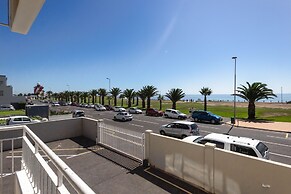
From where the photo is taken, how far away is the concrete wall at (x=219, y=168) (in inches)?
222

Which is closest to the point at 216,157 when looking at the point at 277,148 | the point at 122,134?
the point at 122,134

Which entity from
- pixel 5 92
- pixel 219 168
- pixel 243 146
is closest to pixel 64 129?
pixel 219 168

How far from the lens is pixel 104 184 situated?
7.61 metres

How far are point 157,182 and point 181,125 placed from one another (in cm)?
1016

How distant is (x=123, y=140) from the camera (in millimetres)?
11031

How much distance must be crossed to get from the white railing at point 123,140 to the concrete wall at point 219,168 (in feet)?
3.60

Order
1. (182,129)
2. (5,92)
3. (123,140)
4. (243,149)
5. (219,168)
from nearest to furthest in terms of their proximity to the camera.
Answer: (219,168)
(243,149)
(123,140)
(182,129)
(5,92)

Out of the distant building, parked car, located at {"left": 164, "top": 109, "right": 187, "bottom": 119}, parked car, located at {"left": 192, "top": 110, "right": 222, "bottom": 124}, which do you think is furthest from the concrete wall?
the distant building

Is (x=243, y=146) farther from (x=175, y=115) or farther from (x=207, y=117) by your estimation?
→ (x=175, y=115)

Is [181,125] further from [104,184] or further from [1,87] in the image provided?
[1,87]

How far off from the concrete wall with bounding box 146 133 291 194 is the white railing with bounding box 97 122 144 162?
1.10 meters

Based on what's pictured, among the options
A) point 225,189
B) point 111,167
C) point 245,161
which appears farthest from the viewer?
point 111,167

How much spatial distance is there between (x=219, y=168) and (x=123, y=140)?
5.55 m

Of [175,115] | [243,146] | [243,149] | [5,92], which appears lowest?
[175,115]
